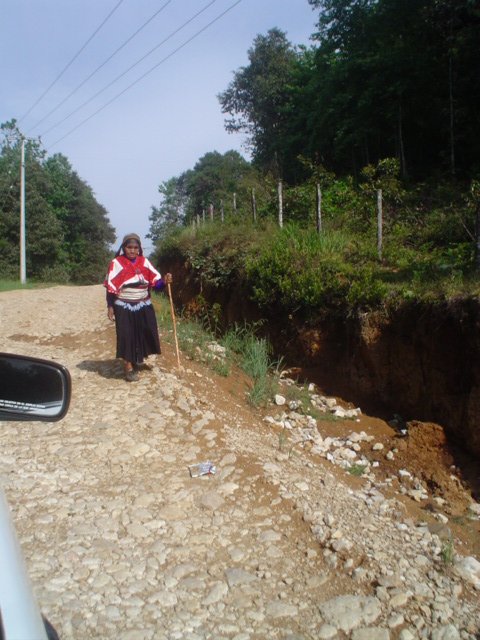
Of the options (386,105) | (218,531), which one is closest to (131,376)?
(218,531)

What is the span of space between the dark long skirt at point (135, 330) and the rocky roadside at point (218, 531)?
0.56 metres

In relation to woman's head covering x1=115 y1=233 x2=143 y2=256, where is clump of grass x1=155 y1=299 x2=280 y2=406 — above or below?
below

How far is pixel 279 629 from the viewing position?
303 cm

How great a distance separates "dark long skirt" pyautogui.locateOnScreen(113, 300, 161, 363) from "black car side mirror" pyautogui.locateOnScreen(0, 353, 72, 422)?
179 inches

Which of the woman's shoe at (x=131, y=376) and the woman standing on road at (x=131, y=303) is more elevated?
the woman standing on road at (x=131, y=303)

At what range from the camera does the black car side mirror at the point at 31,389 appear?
1.85m

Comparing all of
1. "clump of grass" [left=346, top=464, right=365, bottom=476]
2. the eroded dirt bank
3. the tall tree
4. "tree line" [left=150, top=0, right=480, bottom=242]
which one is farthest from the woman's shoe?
the tall tree

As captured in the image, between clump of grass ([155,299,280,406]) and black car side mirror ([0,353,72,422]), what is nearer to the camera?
black car side mirror ([0,353,72,422])

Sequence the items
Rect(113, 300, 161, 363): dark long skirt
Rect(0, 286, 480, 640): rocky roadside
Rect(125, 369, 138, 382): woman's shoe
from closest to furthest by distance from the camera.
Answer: Rect(0, 286, 480, 640): rocky roadside < Rect(113, 300, 161, 363): dark long skirt < Rect(125, 369, 138, 382): woman's shoe

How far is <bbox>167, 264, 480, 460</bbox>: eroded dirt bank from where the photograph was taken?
18.8 feet

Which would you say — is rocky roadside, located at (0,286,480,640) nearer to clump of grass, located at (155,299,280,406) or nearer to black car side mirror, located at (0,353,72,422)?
clump of grass, located at (155,299,280,406)

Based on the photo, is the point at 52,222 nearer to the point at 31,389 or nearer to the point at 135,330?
the point at 135,330

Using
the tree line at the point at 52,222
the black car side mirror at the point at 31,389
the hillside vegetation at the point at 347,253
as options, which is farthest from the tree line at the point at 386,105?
the tree line at the point at 52,222

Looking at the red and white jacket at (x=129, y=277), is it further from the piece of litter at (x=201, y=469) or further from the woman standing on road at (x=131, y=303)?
the piece of litter at (x=201, y=469)
